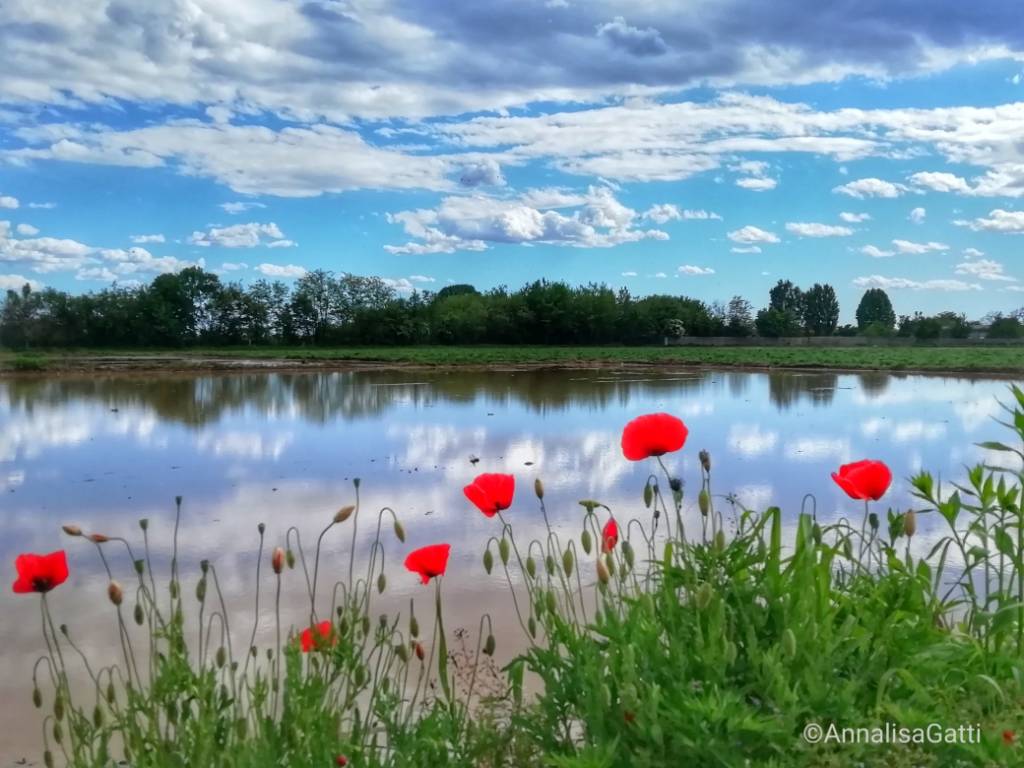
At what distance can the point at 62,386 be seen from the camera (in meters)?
23.0

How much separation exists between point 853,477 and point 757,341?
4907 cm

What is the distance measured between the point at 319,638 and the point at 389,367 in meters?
30.2

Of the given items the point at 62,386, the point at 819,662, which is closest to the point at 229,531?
the point at 819,662

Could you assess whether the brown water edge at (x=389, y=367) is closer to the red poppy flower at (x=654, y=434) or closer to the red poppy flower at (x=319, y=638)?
the red poppy flower at (x=654, y=434)

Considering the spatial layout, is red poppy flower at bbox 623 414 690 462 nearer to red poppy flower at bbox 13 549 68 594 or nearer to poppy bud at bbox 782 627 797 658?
poppy bud at bbox 782 627 797 658

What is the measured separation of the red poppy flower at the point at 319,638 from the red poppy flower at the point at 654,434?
78 cm

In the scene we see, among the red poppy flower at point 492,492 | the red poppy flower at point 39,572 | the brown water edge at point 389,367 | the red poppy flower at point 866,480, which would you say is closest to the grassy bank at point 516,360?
the brown water edge at point 389,367

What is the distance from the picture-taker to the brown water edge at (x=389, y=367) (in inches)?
1119

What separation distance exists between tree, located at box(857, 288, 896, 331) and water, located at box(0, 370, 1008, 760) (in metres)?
30.8

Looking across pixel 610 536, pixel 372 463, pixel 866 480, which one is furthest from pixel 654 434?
pixel 372 463

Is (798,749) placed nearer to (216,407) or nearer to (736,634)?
(736,634)

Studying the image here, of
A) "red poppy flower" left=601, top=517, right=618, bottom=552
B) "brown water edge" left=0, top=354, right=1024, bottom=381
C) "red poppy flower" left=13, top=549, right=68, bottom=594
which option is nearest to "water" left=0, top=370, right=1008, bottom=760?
"red poppy flower" left=13, top=549, right=68, bottom=594

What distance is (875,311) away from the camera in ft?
166

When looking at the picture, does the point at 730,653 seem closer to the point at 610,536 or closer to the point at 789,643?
the point at 789,643
